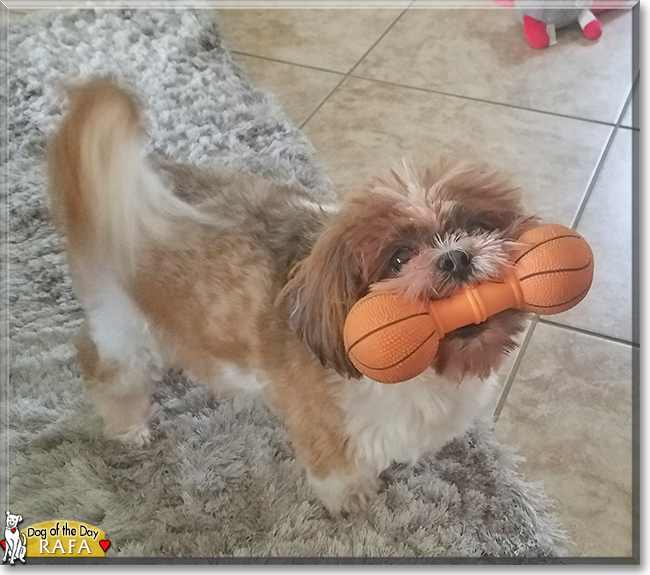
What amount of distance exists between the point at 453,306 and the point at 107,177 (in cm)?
52

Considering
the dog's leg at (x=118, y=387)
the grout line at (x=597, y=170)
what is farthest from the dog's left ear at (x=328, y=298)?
the grout line at (x=597, y=170)

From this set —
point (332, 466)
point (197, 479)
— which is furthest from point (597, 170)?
point (197, 479)

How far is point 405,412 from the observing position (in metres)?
0.94

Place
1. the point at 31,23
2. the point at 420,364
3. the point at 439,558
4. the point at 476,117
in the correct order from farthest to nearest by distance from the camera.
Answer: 1. the point at 31,23
2. the point at 476,117
3. the point at 439,558
4. the point at 420,364

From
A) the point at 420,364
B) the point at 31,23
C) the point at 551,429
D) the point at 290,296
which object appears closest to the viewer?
the point at 420,364

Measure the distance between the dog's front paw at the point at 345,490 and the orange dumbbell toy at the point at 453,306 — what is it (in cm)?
36

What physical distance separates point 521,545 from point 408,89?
1.34m

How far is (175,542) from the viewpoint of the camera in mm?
1081

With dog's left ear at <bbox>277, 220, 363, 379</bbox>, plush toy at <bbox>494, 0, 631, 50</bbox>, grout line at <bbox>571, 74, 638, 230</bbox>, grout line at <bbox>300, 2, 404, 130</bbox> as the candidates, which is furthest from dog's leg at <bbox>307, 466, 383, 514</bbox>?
plush toy at <bbox>494, 0, 631, 50</bbox>

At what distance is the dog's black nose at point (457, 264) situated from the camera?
0.73m

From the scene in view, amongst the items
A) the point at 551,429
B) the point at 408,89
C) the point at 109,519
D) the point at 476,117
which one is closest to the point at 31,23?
the point at 408,89

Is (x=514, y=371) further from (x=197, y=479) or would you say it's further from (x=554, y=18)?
(x=554, y=18)

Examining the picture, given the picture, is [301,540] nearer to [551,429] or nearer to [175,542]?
[175,542]

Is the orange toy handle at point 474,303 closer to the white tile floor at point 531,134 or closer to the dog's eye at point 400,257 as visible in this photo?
the dog's eye at point 400,257
